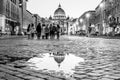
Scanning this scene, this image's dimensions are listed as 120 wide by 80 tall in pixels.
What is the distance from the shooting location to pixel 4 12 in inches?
2068

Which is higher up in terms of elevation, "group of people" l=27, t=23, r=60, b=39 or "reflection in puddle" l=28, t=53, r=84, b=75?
"group of people" l=27, t=23, r=60, b=39

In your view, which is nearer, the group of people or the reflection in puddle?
the reflection in puddle

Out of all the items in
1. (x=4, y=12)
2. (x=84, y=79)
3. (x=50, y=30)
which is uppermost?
(x=4, y=12)

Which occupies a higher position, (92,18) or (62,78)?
(92,18)

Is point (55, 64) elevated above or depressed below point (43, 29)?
below

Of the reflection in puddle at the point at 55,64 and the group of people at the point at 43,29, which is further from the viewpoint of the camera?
the group of people at the point at 43,29

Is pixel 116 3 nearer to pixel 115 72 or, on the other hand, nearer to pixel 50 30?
pixel 50 30

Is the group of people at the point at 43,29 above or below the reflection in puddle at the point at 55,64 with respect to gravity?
above

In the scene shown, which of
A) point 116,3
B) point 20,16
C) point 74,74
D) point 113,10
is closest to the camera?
point 74,74

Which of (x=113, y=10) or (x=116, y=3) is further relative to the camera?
(x=113, y=10)

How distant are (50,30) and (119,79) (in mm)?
25256

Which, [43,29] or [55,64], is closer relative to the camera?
[55,64]

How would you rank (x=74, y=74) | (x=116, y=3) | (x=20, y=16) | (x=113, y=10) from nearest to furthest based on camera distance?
(x=74, y=74), (x=116, y=3), (x=113, y=10), (x=20, y=16)

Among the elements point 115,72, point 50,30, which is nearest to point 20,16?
point 50,30
